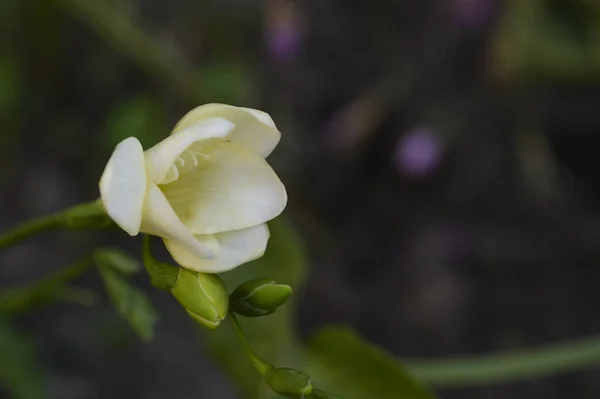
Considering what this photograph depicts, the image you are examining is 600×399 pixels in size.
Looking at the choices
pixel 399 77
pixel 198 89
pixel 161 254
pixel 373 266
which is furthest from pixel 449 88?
pixel 161 254

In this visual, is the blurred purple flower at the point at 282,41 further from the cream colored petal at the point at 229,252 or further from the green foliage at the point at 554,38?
the cream colored petal at the point at 229,252

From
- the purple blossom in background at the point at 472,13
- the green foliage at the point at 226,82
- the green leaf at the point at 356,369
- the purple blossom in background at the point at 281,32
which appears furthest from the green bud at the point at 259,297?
the purple blossom in background at the point at 472,13

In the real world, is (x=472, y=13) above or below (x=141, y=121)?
above

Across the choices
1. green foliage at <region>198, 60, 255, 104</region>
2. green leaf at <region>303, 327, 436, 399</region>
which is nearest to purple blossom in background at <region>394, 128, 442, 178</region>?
green foliage at <region>198, 60, 255, 104</region>

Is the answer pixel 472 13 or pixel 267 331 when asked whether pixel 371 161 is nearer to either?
pixel 472 13

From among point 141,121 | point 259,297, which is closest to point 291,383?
point 259,297

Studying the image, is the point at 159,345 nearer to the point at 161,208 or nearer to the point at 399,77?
the point at 399,77

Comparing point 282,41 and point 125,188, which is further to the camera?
point 282,41
